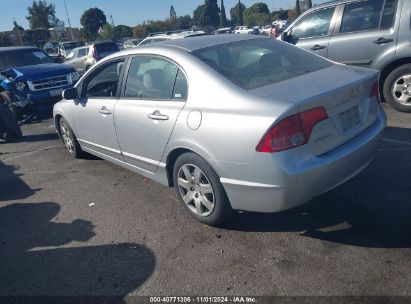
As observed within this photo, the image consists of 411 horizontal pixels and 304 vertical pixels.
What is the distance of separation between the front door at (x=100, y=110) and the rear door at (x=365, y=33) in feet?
13.8

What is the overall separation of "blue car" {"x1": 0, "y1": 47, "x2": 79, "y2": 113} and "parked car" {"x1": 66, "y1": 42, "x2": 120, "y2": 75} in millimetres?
7607

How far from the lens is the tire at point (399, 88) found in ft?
19.4

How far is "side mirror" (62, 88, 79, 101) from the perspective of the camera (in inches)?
188

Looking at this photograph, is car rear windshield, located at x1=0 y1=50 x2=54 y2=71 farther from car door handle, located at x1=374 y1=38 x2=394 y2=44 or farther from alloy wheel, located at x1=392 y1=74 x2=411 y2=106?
alloy wheel, located at x1=392 y1=74 x2=411 y2=106

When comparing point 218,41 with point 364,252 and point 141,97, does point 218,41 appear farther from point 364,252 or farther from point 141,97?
point 364,252

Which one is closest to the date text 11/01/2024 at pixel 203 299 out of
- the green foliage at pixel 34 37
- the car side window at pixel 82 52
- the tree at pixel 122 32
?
the car side window at pixel 82 52

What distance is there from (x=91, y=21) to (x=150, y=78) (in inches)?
3092

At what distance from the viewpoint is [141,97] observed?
3.81 meters

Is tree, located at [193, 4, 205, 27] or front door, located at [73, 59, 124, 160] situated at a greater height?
tree, located at [193, 4, 205, 27]

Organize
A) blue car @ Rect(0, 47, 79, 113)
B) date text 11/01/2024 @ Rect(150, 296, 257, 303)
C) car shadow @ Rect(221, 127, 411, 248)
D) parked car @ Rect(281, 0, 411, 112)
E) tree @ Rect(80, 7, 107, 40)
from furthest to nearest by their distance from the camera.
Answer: tree @ Rect(80, 7, 107, 40)
blue car @ Rect(0, 47, 79, 113)
parked car @ Rect(281, 0, 411, 112)
car shadow @ Rect(221, 127, 411, 248)
date text 11/01/2024 @ Rect(150, 296, 257, 303)

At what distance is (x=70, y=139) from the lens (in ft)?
18.4

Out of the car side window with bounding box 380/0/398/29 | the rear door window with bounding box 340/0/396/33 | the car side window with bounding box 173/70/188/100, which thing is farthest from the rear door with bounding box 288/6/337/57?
the car side window with bounding box 173/70/188/100

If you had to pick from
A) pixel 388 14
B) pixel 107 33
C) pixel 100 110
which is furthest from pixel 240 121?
pixel 107 33

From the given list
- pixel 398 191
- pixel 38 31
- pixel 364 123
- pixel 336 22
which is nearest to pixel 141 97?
pixel 364 123
